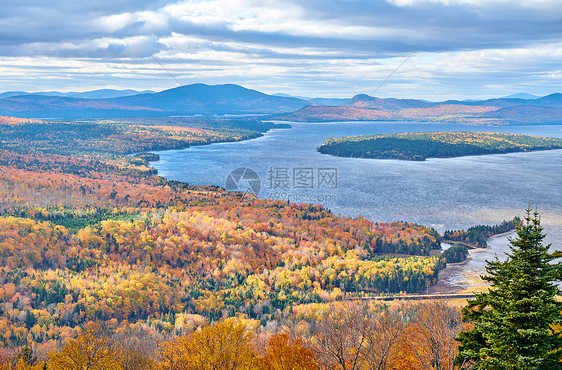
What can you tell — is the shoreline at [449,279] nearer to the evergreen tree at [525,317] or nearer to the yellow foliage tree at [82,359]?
the yellow foliage tree at [82,359]

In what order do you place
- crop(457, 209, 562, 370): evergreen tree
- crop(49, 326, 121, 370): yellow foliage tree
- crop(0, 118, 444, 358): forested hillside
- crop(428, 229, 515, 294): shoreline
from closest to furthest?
crop(457, 209, 562, 370): evergreen tree, crop(49, 326, 121, 370): yellow foliage tree, crop(0, 118, 444, 358): forested hillside, crop(428, 229, 515, 294): shoreline

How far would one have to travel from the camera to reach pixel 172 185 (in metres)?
180

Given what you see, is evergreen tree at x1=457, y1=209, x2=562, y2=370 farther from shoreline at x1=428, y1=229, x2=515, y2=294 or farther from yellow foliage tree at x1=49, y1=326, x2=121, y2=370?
shoreline at x1=428, y1=229, x2=515, y2=294

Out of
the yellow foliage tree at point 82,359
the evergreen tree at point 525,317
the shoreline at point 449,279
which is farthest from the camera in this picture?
the shoreline at point 449,279

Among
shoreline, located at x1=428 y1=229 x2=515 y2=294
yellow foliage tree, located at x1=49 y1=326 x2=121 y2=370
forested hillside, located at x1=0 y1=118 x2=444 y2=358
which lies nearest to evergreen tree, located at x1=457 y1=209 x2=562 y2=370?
yellow foliage tree, located at x1=49 y1=326 x2=121 y2=370

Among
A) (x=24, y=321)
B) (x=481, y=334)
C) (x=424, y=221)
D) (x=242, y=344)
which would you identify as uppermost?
(x=481, y=334)

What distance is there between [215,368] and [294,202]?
122 meters

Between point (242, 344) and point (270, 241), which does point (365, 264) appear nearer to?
point (270, 241)

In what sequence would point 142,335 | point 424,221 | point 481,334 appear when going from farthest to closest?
point 424,221 < point 142,335 < point 481,334

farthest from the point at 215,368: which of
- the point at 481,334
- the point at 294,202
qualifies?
the point at 294,202

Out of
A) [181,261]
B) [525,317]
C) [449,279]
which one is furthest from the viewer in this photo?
[181,261]

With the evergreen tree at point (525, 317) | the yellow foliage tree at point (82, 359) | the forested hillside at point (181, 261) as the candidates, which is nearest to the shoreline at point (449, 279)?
the forested hillside at point (181, 261)

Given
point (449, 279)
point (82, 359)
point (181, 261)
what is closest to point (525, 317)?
point (82, 359)

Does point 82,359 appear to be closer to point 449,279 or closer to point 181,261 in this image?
point 449,279
